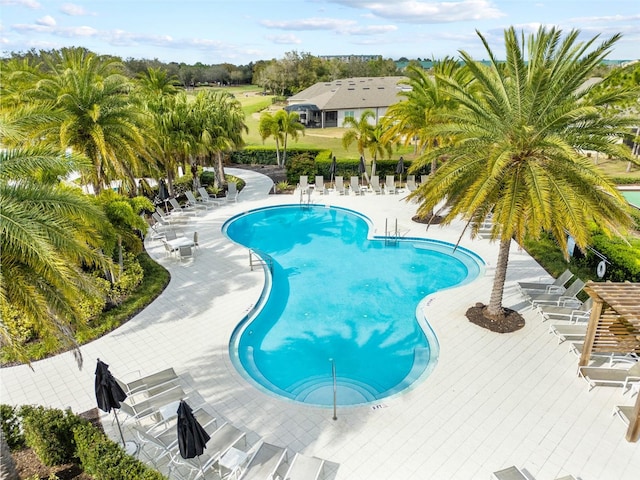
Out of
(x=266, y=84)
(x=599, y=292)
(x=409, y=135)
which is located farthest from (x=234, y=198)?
(x=266, y=84)

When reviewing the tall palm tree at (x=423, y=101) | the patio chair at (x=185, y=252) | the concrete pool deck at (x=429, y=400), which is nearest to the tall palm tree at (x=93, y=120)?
the patio chair at (x=185, y=252)

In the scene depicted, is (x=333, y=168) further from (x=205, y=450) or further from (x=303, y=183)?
(x=205, y=450)

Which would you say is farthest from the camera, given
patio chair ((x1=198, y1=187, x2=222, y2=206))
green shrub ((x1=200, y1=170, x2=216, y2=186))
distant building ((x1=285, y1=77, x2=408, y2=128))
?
distant building ((x1=285, y1=77, x2=408, y2=128))

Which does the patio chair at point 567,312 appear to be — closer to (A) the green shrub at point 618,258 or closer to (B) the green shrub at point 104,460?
(A) the green shrub at point 618,258

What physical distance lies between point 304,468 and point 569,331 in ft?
26.2

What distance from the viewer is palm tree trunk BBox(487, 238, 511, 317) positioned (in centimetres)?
1180

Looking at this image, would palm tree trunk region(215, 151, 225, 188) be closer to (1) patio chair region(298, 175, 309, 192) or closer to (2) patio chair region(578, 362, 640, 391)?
(1) patio chair region(298, 175, 309, 192)

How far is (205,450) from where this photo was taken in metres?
8.15

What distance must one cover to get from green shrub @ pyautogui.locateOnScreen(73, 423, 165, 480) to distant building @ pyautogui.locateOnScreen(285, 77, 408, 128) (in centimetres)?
4257

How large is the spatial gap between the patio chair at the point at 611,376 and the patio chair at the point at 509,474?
3.54 metres

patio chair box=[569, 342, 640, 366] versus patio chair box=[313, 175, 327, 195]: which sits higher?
patio chair box=[313, 175, 327, 195]

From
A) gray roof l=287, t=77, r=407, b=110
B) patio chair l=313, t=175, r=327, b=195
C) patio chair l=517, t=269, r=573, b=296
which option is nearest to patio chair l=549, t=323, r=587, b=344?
patio chair l=517, t=269, r=573, b=296

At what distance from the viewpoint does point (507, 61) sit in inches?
396

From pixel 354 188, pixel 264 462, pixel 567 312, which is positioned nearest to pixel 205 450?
pixel 264 462
